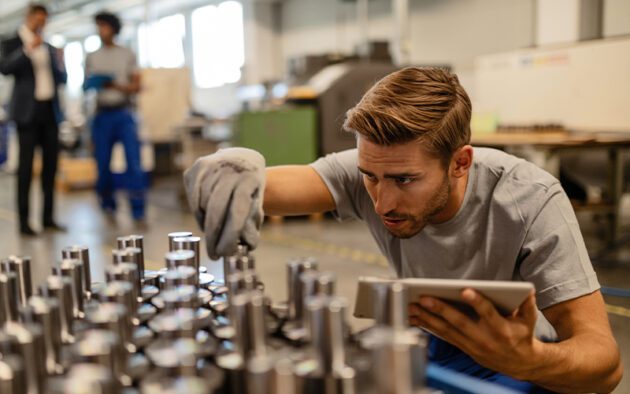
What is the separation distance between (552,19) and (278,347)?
4.82 meters

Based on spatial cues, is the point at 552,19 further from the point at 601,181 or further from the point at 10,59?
the point at 10,59

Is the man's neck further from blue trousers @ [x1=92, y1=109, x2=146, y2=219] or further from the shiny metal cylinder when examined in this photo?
blue trousers @ [x1=92, y1=109, x2=146, y2=219]

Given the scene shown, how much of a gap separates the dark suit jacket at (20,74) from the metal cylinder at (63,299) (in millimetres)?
3562

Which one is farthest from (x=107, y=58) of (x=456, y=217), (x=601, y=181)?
(x=456, y=217)

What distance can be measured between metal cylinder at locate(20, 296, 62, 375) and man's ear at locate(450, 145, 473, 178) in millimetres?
734

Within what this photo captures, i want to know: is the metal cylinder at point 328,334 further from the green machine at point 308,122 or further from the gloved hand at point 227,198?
the green machine at point 308,122

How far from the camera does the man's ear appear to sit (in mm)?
1088

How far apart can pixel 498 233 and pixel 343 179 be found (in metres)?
0.34

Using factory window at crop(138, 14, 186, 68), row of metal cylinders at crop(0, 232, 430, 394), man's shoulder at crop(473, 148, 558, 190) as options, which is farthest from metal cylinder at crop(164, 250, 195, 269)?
factory window at crop(138, 14, 186, 68)

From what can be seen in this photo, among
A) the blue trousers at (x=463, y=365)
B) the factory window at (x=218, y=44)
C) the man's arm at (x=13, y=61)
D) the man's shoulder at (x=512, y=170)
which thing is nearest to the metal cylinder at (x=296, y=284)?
the blue trousers at (x=463, y=365)

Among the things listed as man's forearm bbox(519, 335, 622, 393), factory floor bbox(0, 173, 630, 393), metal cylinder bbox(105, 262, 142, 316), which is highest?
metal cylinder bbox(105, 262, 142, 316)

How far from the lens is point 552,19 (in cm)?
473

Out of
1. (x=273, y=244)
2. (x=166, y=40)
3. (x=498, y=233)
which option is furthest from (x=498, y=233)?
(x=166, y=40)

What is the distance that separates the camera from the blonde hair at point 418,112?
1.00 m
